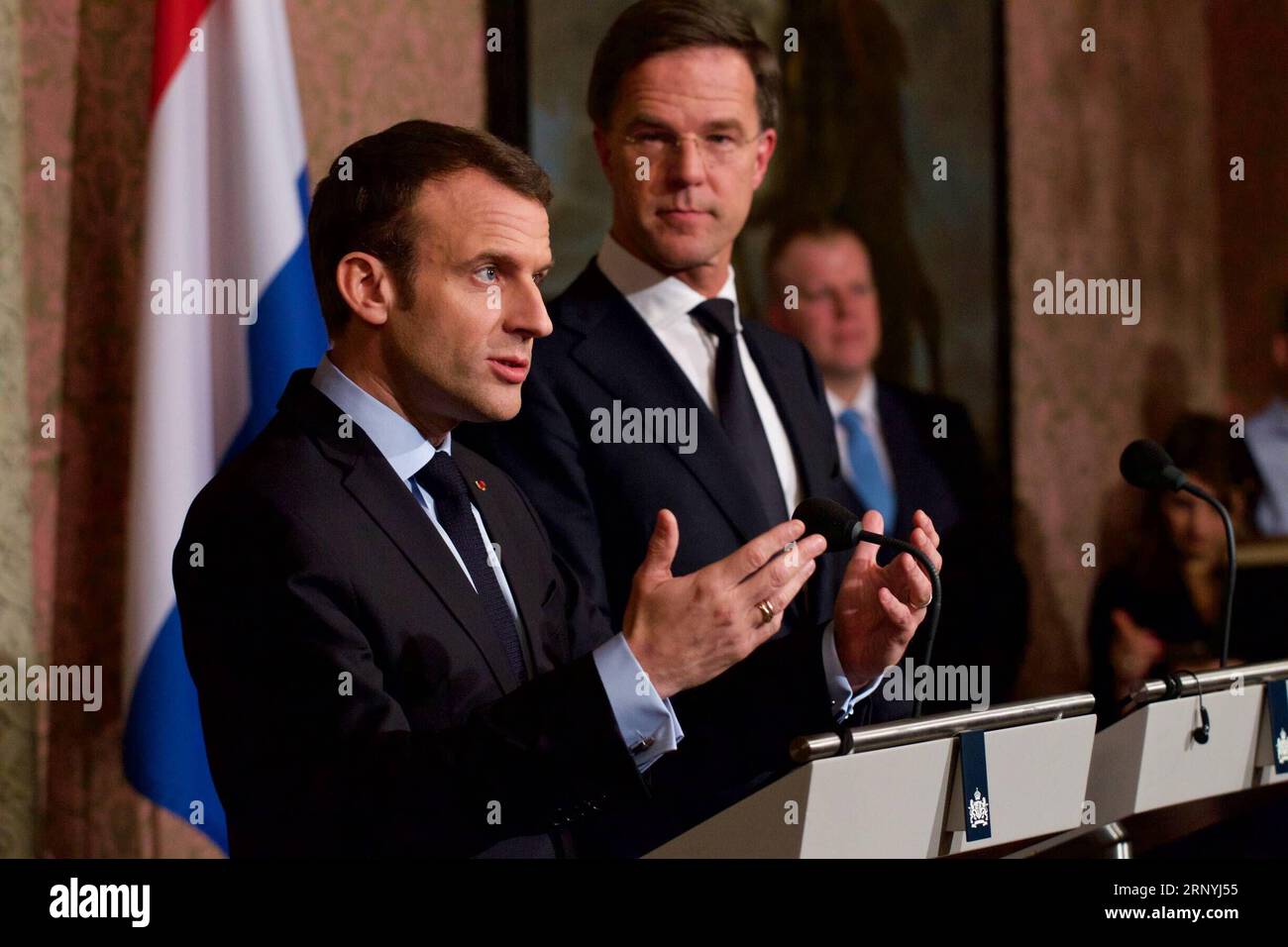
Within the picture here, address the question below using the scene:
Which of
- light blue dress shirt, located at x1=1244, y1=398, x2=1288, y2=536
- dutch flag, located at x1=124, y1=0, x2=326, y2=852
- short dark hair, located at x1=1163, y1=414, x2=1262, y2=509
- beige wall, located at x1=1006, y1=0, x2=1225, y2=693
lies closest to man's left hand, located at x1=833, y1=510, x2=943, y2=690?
dutch flag, located at x1=124, y1=0, x2=326, y2=852

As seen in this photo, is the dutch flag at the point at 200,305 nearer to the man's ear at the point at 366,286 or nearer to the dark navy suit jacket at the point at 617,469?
the dark navy suit jacket at the point at 617,469

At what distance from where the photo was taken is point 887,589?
172cm

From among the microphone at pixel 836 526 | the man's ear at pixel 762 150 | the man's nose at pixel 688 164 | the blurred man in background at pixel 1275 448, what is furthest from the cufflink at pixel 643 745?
the blurred man in background at pixel 1275 448

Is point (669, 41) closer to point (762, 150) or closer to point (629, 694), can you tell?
point (762, 150)

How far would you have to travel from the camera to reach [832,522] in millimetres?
1565

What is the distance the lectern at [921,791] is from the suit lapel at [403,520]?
12.9 inches

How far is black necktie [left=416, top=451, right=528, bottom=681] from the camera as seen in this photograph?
1.70m

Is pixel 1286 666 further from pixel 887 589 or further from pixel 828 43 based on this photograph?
pixel 828 43

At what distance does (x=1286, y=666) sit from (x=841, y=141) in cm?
222

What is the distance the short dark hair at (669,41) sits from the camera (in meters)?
2.38

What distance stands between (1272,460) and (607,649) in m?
3.52

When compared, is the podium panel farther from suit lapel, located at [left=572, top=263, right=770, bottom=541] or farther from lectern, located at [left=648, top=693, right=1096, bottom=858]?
suit lapel, located at [left=572, top=263, right=770, bottom=541]

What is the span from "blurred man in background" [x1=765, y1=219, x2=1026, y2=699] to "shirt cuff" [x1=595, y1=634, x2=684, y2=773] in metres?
2.24
